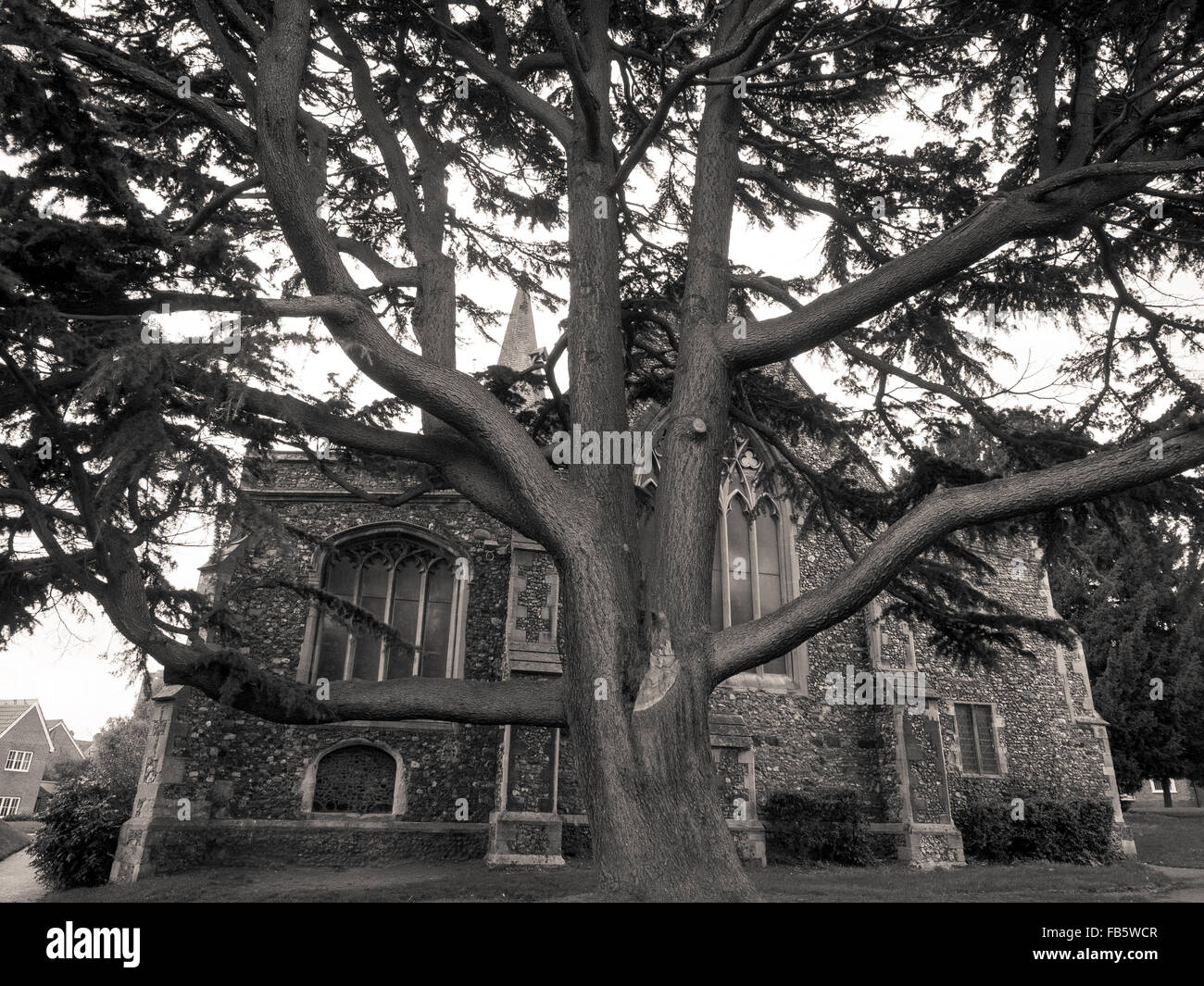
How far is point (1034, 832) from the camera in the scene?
14578mm

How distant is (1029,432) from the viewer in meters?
6.15

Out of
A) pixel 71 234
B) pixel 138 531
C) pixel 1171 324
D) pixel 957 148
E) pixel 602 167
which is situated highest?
pixel 957 148

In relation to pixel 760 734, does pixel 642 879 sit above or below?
below

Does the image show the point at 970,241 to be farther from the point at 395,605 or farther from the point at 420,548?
the point at 395,605

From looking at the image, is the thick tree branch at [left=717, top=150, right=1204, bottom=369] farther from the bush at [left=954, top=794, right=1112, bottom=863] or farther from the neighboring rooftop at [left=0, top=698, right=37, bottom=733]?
the neighboring rooftop at [left=0, top=698, right=37, bottom=733]

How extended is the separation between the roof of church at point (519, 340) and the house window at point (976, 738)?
12.1 metres

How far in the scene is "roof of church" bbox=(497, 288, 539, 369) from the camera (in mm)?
19547

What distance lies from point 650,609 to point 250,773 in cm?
1012

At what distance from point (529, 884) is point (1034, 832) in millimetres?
10324

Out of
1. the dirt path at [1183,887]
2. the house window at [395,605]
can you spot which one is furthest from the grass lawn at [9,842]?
the dirt path at [1183,887]

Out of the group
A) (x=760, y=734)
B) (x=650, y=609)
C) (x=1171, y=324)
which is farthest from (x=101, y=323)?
(x=760, y=734)

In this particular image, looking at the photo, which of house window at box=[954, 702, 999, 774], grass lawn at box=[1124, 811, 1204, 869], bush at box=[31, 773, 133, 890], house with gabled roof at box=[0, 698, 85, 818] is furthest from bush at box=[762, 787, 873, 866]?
house with gabled roof at box=[0, 698, 85, 818]

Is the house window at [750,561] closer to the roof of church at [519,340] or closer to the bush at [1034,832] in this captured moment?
the bush at [1034,832]
